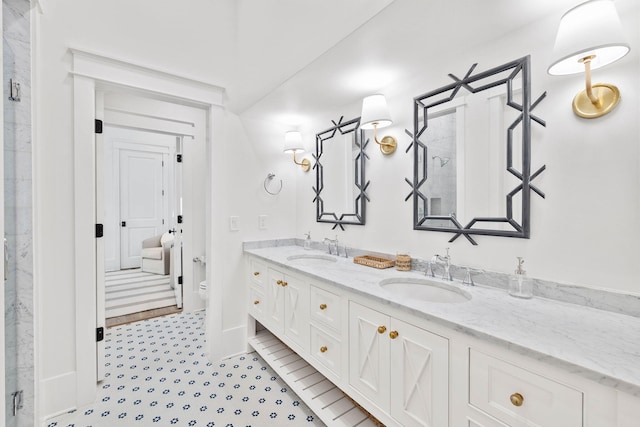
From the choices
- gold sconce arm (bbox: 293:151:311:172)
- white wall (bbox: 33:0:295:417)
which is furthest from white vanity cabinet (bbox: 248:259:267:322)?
white wall (bbox: 33:0:295:417)

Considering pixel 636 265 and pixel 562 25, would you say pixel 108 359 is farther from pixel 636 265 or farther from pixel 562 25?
pixel 562 25

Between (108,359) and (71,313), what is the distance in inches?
31.1

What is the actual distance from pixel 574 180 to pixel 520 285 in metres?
0.48

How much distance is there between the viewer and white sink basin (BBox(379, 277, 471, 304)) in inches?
56.9

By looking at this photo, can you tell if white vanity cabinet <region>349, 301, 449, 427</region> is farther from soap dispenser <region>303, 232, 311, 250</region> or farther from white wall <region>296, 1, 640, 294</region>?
soap dispenser <region>303, 232, 311, 250</region>

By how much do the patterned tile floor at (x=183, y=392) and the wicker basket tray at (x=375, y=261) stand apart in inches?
38.3

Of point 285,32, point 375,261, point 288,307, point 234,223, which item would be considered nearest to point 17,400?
point 288,307

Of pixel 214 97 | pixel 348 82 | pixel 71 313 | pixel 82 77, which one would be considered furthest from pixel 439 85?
pixel 71 313

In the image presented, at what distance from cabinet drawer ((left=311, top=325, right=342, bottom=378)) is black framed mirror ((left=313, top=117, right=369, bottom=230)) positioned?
88cm

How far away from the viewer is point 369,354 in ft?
4.38

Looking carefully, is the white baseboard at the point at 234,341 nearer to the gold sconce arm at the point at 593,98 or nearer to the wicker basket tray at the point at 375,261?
the wicker basket tray at the point at 375,261

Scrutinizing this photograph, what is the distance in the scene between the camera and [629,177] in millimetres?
1036

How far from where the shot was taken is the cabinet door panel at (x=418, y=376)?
103 cm

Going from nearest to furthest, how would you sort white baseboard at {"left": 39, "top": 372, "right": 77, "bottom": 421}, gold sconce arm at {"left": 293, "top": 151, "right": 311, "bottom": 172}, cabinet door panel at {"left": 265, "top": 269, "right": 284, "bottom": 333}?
white baseboard at {"left": 39, "top": 372, "right": 77, "bottom": 421}
cabinet door panel at {"left": 265, "top": 269, "right": 284, "bottom": 333}
gold sconce arm at {"left": 293, "top": 151, "right": 311, "bottom": 172}
